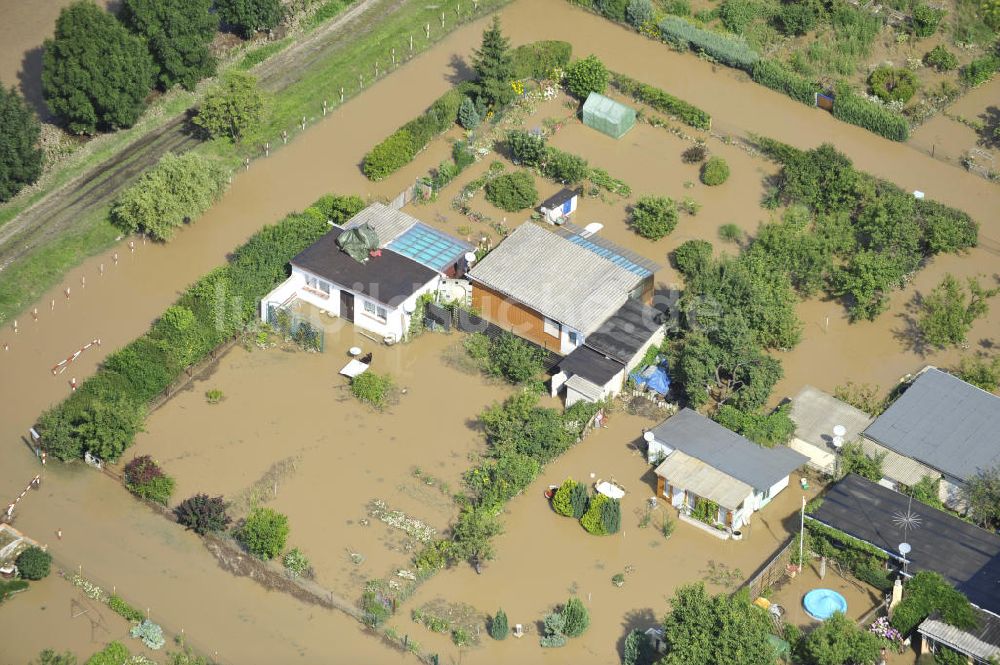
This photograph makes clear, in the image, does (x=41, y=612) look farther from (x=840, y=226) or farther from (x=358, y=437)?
(x=840, y=226)

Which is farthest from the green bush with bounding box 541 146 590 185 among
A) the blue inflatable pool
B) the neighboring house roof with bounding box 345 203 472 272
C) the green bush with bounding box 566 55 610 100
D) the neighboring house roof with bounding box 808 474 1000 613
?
the blue inflatable pool

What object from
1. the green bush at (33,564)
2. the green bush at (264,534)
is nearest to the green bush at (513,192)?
the green bush at (264,534)

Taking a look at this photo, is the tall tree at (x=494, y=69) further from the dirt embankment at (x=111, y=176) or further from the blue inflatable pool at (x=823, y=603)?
the blue inflatable pool at (x=823, y=603)

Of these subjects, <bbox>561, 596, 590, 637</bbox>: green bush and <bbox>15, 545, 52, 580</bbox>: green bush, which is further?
→ <bbox>15, 545, 52, 580</bbox>: green bush

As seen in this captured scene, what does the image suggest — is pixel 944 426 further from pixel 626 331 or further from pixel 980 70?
pixel 980 70

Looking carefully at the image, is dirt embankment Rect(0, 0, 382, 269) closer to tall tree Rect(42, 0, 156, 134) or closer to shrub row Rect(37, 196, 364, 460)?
tall tree Rect(42, 0, 156, 134)

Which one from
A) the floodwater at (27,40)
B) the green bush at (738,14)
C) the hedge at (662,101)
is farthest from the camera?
the green bush at (738,14)
